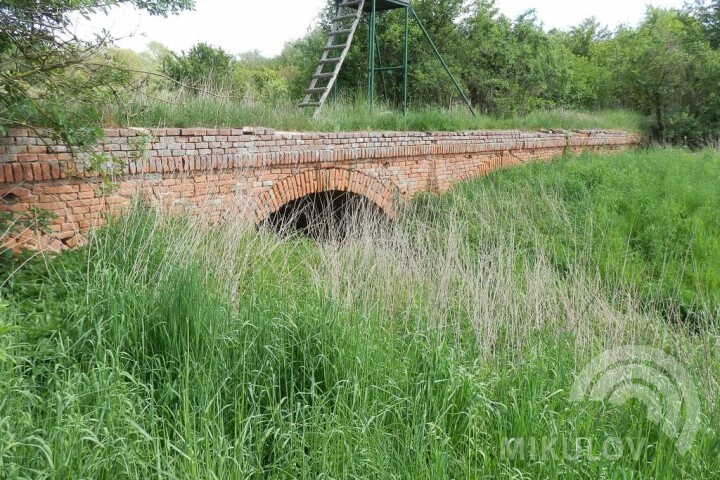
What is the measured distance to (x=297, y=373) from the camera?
3.29m

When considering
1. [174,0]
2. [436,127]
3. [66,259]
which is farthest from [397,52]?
[66,259]

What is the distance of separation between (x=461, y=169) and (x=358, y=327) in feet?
25.5

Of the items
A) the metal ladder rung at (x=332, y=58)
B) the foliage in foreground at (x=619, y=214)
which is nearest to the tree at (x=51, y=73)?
the foliage in foreground at (x=619, y=214)

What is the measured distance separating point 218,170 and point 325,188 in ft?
6.05

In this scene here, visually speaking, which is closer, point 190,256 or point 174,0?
point 190,256

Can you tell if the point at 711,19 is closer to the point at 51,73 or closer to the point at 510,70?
the point at 510,70

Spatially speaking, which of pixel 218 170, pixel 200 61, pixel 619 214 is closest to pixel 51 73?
pixel 218 170

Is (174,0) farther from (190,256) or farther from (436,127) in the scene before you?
(436,127)

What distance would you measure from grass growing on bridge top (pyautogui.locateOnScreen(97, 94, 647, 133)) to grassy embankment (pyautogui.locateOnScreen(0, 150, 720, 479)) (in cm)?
154

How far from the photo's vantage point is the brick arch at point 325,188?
709 cm

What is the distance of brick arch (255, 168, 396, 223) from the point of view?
279 inches

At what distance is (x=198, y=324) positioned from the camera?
3275mm

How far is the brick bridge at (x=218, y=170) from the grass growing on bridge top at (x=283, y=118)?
332mm

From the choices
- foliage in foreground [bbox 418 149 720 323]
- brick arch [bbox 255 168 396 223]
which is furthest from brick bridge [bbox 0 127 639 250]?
Result: foliage in foreground [bbox 418 149 720 323]
